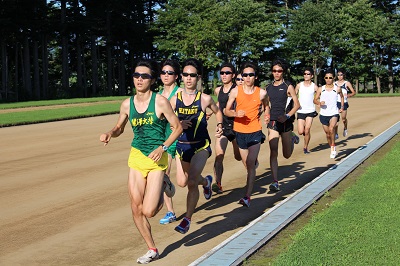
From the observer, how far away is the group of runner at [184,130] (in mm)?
5957

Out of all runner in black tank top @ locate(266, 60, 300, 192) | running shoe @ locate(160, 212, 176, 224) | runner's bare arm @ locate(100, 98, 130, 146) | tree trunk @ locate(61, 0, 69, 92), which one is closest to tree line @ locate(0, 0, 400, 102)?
tree trunk @ locate(61, 0, 69, 92)

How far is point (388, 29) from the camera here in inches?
3024

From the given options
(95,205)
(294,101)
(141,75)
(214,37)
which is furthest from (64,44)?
(141,75)

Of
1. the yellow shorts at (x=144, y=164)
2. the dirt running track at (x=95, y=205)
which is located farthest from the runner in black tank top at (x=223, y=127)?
the yellow shorts at (x=144, y=164)

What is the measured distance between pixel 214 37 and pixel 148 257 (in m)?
62.8

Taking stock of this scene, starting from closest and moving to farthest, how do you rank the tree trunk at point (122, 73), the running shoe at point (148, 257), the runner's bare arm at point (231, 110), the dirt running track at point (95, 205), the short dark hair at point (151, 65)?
the running shoe at point (148, 257), the short dark hair at point (151, 65), the dirt running track at point (95, 205), the runner's bare arm at point (231, 110), the tree trunk at point (122, 73)

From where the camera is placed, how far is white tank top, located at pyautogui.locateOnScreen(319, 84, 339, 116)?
1478 cm

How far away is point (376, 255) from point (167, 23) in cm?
7021

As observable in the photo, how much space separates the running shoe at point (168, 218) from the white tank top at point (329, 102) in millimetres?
7950

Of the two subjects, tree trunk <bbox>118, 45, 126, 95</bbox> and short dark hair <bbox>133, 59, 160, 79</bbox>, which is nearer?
short dark hair <bbox>133, 59, 160, 79</bbox>

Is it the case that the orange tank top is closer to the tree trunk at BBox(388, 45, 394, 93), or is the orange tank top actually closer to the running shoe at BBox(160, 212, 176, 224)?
the running shoe at BBox(160, 212, 176, 224)

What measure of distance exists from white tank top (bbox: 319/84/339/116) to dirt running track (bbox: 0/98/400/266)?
1.05m

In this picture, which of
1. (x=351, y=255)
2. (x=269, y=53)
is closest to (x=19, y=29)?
(x=269, y=53)

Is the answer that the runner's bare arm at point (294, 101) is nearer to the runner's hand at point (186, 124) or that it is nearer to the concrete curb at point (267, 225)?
the concrete curb at point (267, 225)
